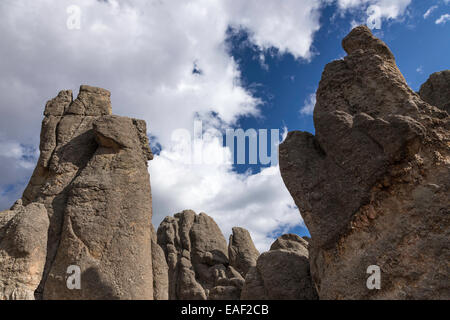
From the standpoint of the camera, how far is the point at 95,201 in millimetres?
7566

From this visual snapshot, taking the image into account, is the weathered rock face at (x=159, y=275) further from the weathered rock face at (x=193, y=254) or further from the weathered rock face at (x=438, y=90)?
the weathered rock face at (x=193, y=254)

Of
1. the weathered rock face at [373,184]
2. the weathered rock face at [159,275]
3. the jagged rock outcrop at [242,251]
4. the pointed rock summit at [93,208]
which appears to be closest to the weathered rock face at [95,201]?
the pointed rock summit at [93,208]

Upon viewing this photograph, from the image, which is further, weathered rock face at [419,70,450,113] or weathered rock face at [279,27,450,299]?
weathered rock face at [419,70,450,113]

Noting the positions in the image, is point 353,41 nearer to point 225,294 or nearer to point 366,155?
point 366,155

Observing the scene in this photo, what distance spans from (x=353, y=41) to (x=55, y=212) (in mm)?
7662

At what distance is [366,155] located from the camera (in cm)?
698

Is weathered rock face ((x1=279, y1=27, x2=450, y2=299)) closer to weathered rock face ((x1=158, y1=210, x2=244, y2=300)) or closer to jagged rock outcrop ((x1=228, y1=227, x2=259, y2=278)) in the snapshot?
weathered rock face ((x1=158, y1=210, x2=244, y2=300))

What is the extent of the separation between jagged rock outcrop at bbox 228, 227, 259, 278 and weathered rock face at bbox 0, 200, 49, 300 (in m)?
15.1

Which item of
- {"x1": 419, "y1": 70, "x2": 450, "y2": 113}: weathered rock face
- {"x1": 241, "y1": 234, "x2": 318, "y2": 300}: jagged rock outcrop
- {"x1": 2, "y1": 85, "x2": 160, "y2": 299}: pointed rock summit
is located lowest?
{"x1": 241, "y1": 234, "x2": 318, "y2": 300}: jagged rock outcrop

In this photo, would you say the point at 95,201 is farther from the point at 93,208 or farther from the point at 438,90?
the point at 438,90

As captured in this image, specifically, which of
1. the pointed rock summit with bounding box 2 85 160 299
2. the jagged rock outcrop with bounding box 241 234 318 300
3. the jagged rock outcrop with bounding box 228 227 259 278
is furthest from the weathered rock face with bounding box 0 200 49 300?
the jagged rock outcrop with bounding box 228 227 259 278

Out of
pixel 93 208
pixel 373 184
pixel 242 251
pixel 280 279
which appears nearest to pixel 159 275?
pixel 93 208

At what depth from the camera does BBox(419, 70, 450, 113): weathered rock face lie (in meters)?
10.1
